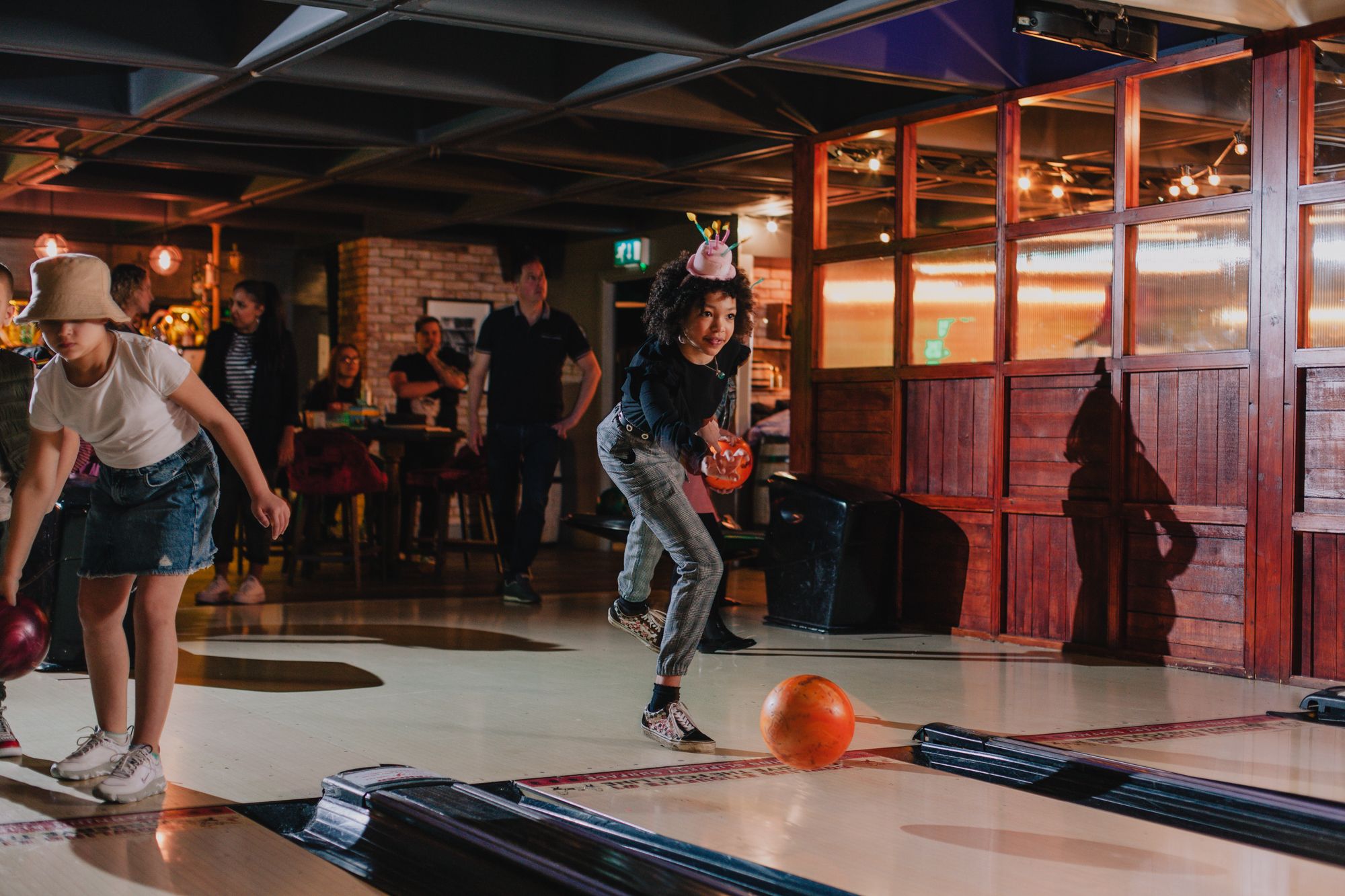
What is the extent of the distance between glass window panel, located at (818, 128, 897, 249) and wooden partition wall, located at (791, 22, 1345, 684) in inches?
0.9

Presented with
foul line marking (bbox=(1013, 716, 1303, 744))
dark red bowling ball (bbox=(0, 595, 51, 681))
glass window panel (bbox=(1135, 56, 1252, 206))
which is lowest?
foul line marking (bbox=(1013, 716, 1303, 744))

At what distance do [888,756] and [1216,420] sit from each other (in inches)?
110

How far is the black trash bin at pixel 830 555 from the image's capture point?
768cm

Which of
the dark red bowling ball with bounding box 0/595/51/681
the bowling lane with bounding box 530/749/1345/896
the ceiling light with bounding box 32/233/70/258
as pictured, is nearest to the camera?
the bowling lane with bounding box 530/749/1345/896

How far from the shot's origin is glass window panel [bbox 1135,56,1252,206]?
255 inches

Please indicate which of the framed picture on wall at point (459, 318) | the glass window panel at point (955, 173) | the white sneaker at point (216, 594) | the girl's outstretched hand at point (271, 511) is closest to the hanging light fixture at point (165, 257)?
the framed picture on wall at point (459, 318)

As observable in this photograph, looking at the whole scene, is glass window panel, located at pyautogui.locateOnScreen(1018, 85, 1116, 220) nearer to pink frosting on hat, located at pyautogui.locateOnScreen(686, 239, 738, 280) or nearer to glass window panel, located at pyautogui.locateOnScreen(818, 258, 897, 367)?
glass window panel, located at pyautogui.locateOnScreen(818, 258, 897, 367)

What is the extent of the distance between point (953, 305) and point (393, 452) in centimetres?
423

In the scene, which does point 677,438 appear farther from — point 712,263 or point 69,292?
point 69,292

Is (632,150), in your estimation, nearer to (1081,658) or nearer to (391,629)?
(391,629)

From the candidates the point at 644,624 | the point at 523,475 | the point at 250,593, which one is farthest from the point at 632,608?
the point at 250,593

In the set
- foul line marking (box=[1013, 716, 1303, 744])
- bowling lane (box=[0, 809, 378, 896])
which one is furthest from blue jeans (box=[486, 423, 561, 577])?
bowling lane (box=[0, 809, 378, 896])

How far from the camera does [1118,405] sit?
6941 millimetres

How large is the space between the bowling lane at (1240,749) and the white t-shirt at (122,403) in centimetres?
292
